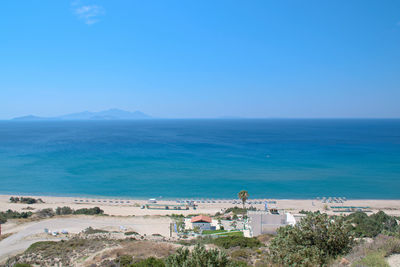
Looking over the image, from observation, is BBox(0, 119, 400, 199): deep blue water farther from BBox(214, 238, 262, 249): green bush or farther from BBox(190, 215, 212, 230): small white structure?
BBox(214, 238, 262, 249): green bush

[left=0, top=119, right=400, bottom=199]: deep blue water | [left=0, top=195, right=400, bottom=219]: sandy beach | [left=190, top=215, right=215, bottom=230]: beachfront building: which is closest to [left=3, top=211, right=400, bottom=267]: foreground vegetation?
[left=190, top=215, right=215, bottom=230]: beachfront building

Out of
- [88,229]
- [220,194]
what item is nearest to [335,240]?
[88,229]

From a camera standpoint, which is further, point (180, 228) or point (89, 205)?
point (89, 205)

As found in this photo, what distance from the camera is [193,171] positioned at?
179 ft

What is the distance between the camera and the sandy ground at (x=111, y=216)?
69.6ft

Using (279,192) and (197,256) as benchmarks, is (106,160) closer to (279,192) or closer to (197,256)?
(279,192)

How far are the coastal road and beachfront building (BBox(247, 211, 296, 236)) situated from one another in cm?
704

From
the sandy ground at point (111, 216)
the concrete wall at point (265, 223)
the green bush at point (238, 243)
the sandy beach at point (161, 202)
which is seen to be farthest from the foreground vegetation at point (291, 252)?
the sandy beach at point (161, 202)

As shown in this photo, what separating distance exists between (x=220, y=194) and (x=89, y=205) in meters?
18.6

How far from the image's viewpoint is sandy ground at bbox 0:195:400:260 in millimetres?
21211

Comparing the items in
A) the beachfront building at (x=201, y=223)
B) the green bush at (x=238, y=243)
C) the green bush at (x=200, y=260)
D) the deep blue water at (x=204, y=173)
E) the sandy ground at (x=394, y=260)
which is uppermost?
the green bush at (x=200, y=260)

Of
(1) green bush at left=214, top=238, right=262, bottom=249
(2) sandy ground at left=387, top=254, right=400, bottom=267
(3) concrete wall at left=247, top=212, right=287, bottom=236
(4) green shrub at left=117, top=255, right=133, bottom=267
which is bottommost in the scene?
(3) concrete wall at left=247, top=212, right=287, bottom=236

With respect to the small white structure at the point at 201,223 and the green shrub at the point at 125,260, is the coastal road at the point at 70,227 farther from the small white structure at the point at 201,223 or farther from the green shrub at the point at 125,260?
the green shrub at the point at 125,260

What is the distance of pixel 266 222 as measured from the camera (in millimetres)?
21312
